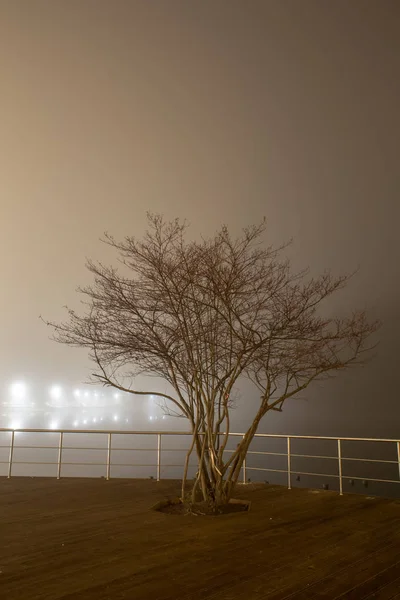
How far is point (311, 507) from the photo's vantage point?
625 centimetres

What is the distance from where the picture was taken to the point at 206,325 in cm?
660

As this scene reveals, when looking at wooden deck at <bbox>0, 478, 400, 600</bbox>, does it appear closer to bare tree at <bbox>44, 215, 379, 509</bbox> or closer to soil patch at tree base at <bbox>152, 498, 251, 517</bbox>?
soil patch at tree base at <bbox>152, 498, 251, 517</bbox>

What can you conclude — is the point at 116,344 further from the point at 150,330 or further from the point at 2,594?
the point at 2,594

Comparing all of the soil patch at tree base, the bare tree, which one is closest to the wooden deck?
the soil patch at tree base

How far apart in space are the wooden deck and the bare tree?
1.14 m

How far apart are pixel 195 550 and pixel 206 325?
120 inches

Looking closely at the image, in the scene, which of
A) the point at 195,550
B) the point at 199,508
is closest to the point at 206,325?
the point at 199,508

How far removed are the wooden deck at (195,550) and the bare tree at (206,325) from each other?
1141 mm

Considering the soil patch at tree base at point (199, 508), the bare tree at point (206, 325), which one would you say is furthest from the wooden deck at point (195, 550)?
the bare tree at point (206, 325)

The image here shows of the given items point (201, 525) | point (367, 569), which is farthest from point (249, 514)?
point (367, 569)

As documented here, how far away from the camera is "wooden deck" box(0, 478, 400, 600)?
10.6 feet

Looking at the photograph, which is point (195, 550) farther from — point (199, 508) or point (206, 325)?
point (206, 325)

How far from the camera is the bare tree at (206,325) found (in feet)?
21.1

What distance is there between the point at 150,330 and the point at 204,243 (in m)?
1.52
